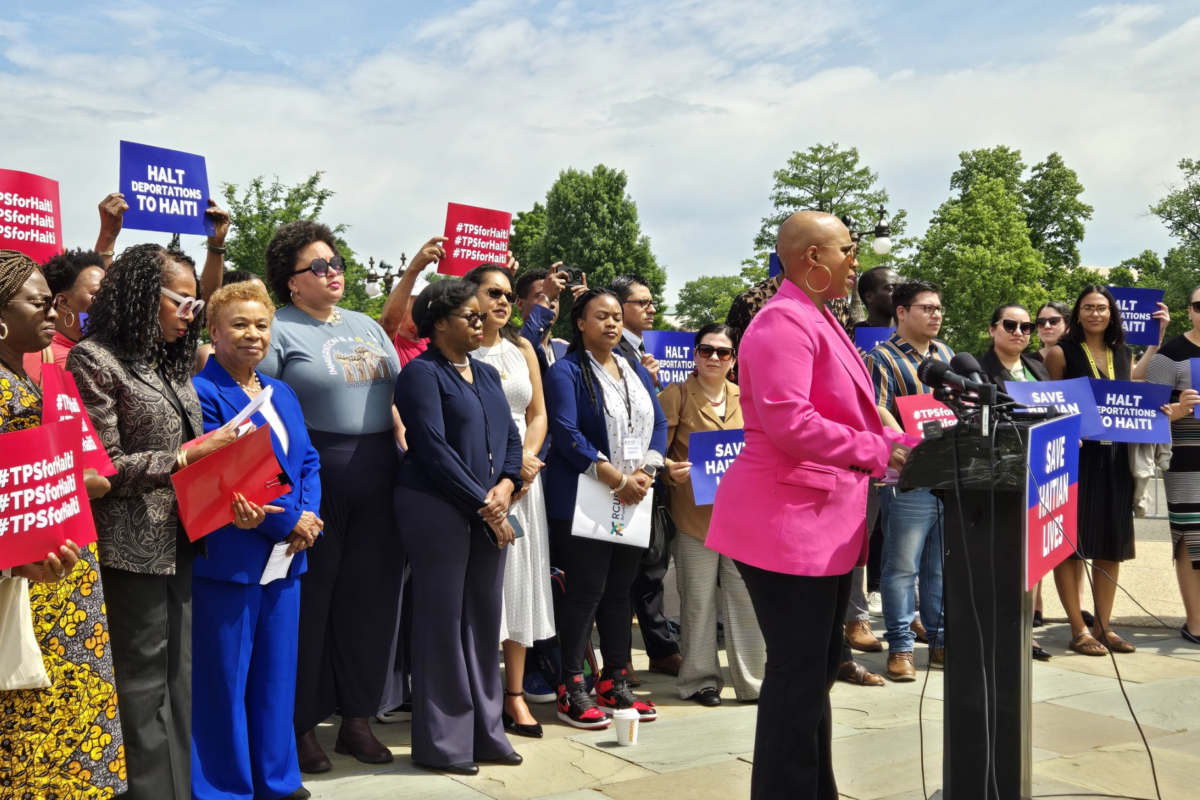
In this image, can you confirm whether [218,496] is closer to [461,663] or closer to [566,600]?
[461,663]

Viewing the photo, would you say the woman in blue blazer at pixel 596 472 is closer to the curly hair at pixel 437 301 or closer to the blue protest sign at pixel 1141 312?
the curly hair at pixel 437 301

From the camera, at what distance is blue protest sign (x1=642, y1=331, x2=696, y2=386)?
832 centimetres

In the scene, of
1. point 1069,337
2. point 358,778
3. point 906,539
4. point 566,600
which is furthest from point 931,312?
point 358,778

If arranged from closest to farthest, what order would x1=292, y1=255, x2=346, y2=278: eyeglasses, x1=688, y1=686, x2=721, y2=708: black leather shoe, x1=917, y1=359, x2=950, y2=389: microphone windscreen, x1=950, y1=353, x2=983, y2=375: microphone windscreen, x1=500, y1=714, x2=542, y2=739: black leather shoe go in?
x1=917, y1=359, x2=950, y2=389: microphone windscreen
x1=950, y1=353, x2=983, y2=375: microphone windscreen
x1=292, y1=255, x2=346, y2=278: eyeglasses
x1=500, y1=714, x2=542, y2=739: black leather shoe
x1=688, y1=686, x2=721, y2=708: black leather shoe

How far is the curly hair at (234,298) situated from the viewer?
4793 mm

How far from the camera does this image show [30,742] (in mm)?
3475

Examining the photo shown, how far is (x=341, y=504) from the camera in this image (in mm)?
5332

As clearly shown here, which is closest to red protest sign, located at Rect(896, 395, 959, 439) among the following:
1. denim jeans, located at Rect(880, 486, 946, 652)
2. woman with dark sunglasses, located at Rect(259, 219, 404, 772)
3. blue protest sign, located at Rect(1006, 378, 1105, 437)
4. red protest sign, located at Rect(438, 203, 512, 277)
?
denim jeans, located at Rect(880, 486, 946, 652)

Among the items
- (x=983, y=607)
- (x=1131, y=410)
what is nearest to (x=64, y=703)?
(x=983, y=607)

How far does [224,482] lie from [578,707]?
2.65 meters

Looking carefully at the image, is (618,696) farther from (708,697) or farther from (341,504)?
(341,504)

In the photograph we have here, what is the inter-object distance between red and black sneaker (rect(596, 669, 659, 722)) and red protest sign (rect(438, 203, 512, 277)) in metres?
3.40

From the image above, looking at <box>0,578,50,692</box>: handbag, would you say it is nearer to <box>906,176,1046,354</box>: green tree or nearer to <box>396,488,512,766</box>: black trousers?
<box>396,488,512,766</box>: black trousers

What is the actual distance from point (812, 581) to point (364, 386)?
2.58 meters
